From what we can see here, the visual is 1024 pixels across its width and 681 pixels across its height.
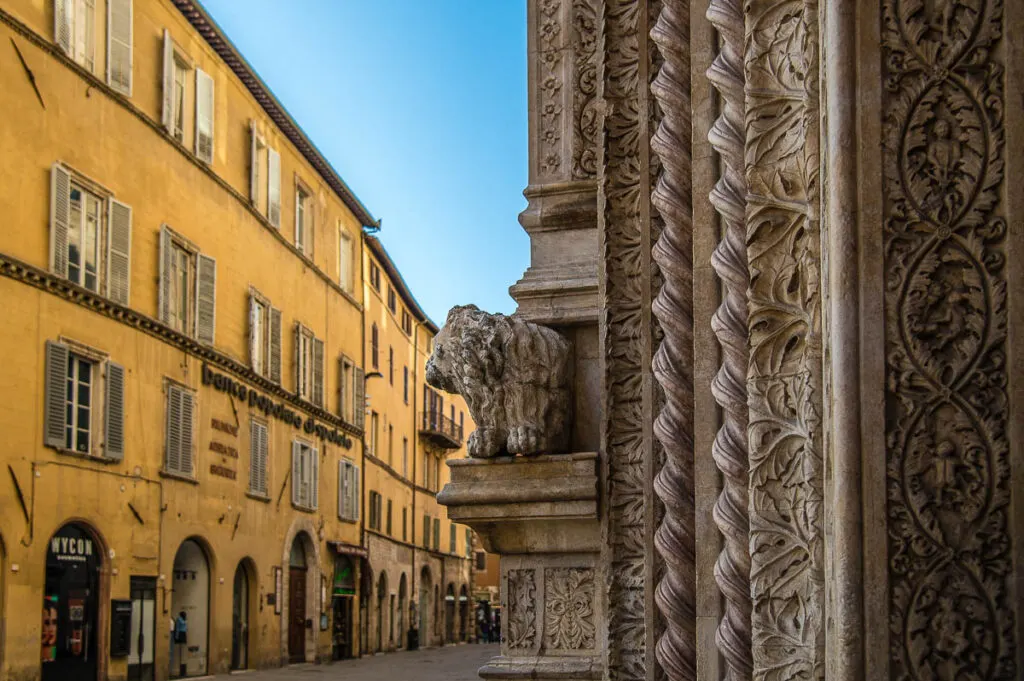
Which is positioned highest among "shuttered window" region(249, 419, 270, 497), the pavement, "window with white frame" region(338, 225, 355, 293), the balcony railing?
"window with white frame" region(338, 225, 355, 293)

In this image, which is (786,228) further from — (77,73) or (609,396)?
(77,73)

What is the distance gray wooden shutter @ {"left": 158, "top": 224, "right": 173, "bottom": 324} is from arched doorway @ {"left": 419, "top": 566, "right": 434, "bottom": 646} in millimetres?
28107

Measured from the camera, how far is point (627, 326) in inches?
202

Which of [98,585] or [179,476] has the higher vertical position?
[179,476]

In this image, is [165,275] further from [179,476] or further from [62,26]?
[62,26]

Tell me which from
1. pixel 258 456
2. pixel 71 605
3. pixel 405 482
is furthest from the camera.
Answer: pixel 405 482

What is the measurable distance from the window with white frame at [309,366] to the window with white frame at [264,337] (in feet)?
4.91

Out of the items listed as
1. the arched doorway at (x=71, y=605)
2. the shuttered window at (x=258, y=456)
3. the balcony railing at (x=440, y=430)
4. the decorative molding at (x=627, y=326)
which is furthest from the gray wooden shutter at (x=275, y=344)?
the decorative molding at (x=627, y=326)

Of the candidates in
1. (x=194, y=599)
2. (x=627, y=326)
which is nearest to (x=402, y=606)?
(x=194, y=599)

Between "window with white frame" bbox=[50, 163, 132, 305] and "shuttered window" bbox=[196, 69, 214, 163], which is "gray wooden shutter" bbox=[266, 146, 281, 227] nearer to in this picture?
"shuttered window" bbox=[196, 69, 214, 163]

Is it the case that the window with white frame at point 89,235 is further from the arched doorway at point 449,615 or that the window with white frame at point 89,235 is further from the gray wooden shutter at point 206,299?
the arched doorway at point 449,615

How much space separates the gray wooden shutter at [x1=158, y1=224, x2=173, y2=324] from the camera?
26.2 m

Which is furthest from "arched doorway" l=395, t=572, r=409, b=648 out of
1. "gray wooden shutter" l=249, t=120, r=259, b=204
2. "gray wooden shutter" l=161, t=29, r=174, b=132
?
"gray wooden shutter" l=161, t=29, r=174, b=132

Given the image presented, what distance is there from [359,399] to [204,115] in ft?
48.1
